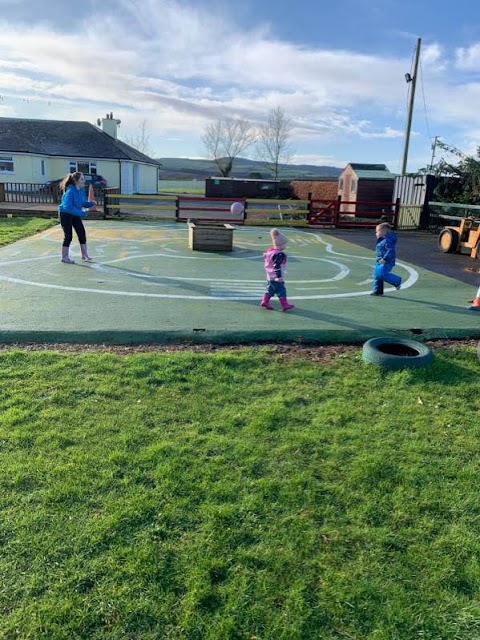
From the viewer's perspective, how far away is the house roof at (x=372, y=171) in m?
33.8

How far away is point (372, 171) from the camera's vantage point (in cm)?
3594

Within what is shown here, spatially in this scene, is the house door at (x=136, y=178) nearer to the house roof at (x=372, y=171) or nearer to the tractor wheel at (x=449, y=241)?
the house roof at (x=372, y=171)

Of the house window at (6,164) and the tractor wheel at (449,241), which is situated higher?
the house window at (6,164)

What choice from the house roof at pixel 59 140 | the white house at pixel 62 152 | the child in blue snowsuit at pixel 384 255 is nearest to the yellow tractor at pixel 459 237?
the child in blue snowsuit at pixel 384 255

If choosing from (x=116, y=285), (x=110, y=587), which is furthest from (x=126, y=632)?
(x=116, y=285)

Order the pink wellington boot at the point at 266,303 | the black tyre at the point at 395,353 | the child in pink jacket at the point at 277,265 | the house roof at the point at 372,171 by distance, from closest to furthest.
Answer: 1. the black tyre at the point at 395,353
2. the child in pink jacket at the point at 277,265
3. the pink wellington boot at the point at 266,303
4. the house roof at the point at 372,171

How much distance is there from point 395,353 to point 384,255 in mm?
2652

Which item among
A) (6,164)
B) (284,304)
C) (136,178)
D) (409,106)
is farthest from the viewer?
(136,178)

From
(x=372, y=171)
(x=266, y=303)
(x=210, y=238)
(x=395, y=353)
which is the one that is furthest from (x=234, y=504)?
(x=372, y=171)

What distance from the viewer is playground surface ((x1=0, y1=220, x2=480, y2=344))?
5.78 meters

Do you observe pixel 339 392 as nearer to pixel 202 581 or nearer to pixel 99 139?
pixel 202 581

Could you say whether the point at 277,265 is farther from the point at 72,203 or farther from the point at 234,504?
the point at 72,203

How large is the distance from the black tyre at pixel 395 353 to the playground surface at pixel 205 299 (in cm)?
55

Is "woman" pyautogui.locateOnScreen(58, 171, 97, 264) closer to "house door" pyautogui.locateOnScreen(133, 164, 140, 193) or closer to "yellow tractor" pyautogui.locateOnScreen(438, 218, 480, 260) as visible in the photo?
"yellow tractor" pyautogui.locateOnScreen(438, 218, 480, 260)
